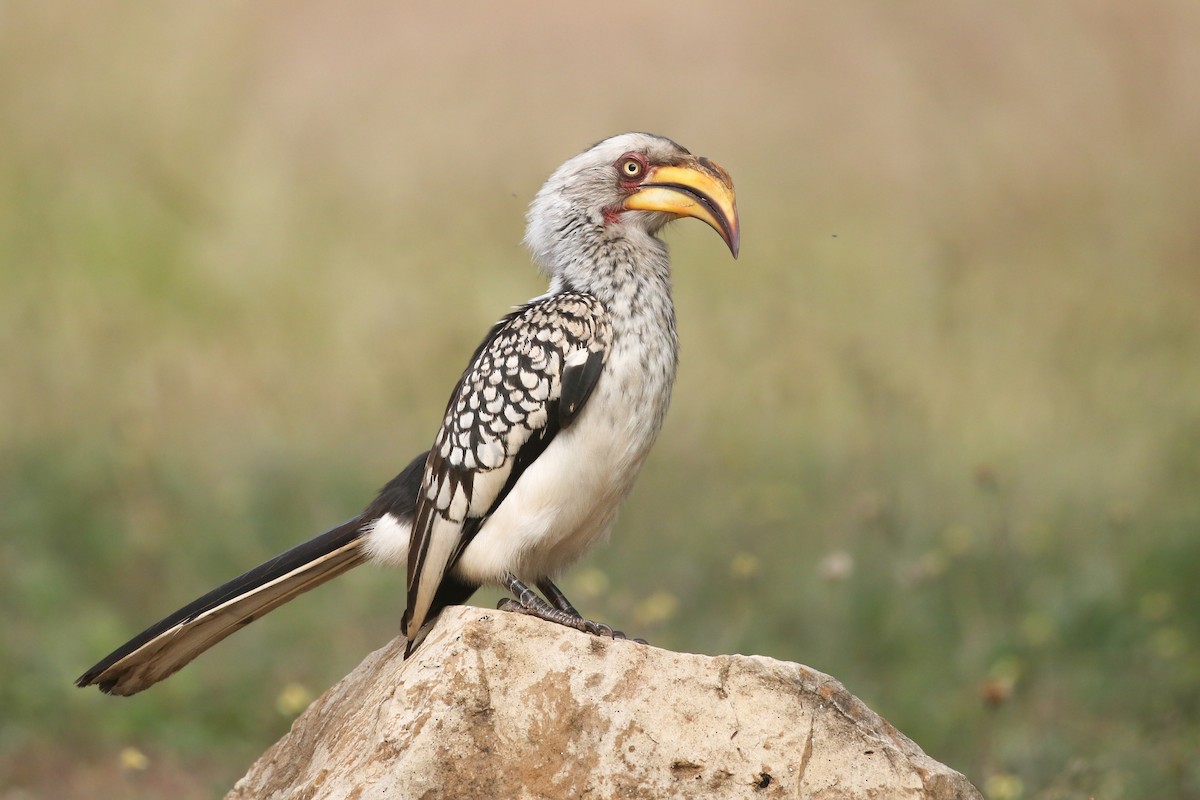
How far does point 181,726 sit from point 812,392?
3.83 metres

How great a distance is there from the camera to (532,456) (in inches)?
143

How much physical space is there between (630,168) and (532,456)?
984 millimetres

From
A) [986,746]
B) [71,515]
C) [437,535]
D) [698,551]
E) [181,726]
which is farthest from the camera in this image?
[71,515]

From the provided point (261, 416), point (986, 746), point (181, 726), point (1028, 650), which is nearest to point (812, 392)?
point (1028, 650)

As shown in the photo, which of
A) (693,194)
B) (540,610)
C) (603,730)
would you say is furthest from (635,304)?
(603,730)

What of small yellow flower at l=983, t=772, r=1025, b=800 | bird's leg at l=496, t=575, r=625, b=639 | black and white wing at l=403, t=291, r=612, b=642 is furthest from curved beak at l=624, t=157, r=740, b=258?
small yellow flower at l=983, t=772, r=1025, b=800

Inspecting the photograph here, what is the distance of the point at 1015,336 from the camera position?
7797 mm

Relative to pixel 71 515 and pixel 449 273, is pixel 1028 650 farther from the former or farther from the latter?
pixel 71 515

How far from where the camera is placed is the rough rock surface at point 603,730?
116 inches

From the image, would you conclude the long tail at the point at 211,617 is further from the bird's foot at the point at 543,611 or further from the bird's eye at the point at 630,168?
the bird's eye at the point at 630,168

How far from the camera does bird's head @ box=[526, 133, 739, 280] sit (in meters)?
3.81

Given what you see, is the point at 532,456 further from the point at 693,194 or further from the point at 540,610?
the point at 693,194

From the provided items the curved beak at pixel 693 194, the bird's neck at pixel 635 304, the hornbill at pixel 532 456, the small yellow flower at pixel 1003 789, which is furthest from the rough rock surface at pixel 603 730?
the curved beak at pixel 693 194

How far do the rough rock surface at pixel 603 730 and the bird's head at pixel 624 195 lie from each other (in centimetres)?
131
